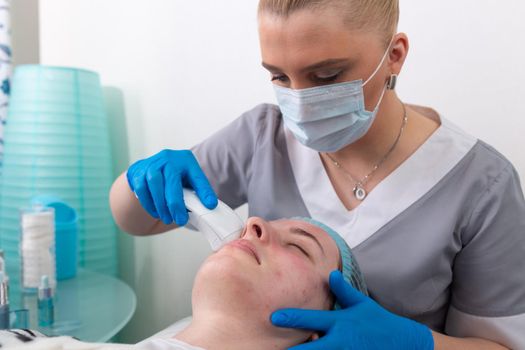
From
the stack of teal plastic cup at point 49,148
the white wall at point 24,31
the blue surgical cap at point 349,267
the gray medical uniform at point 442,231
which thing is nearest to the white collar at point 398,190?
the gray medical uniform at point 442,231

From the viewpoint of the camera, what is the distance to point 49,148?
1.79m

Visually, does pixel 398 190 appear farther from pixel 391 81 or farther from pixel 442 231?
pixel 391 81

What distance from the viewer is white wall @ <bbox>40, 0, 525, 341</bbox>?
1382 mm

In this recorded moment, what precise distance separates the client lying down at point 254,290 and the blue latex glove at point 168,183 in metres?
0.14

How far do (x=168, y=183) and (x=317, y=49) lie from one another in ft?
1.38

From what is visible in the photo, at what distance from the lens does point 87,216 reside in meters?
1.87

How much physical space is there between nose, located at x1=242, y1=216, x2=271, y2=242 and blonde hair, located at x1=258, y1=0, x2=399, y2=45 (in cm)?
40

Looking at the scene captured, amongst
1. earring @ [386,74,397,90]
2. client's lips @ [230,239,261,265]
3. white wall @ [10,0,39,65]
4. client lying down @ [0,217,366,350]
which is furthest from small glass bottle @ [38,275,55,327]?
white wall @ [10,0,39,65]

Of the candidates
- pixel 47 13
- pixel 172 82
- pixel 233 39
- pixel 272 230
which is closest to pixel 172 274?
pixel 172 82

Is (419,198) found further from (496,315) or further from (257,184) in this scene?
(257,184)

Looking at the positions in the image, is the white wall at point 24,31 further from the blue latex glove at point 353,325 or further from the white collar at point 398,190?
the blue latex glove at point 353,325

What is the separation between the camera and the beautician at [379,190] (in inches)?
38.9

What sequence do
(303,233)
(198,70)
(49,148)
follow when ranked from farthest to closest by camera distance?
(198,70), (49,148), (303,233)

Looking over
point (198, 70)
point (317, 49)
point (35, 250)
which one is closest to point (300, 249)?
point (317, 49)
